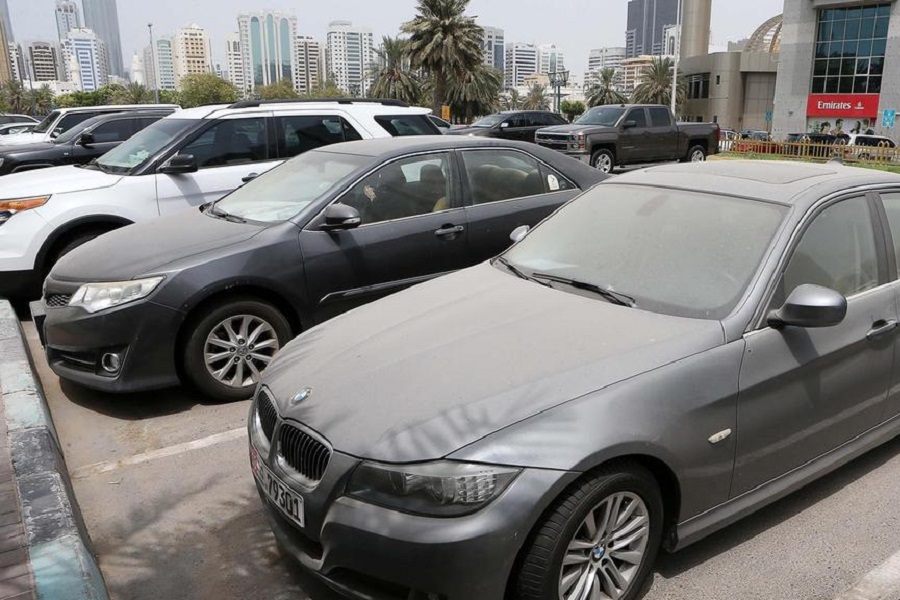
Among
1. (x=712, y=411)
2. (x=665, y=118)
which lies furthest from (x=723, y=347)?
(x=665, y=118)

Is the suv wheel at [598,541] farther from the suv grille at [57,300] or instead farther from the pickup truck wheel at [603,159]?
the pickup truck wheel at [603,159]

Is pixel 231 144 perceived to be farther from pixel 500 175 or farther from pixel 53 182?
pixel 500 175

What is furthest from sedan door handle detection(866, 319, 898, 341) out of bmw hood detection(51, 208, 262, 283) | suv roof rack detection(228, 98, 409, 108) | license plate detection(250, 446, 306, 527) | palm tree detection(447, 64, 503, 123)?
palm tree detection(447, 64, 503, 123)

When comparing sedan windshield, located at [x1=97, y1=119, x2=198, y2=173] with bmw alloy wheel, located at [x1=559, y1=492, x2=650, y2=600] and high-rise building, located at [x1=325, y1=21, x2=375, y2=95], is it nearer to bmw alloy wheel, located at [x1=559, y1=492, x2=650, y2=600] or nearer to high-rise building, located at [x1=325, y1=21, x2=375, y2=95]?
bmw alloy wheel, located at [x1=559, y1=492, x2=650, y2=600]

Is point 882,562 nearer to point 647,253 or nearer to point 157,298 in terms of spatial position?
point 647,253

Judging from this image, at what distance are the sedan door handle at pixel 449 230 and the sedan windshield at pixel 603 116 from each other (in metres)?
14.0

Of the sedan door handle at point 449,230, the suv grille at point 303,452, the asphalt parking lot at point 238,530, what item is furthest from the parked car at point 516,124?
the suv grille at point 303,452

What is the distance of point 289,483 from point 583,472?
1065 millimetres

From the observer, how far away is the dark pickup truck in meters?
18.3

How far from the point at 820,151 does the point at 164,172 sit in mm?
28152

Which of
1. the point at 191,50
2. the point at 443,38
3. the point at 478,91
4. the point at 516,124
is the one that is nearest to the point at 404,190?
the point at 516,124

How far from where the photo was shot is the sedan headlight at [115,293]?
451 centimetres

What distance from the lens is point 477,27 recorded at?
44.5 metres

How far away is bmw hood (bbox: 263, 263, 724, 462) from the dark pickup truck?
1536cm
